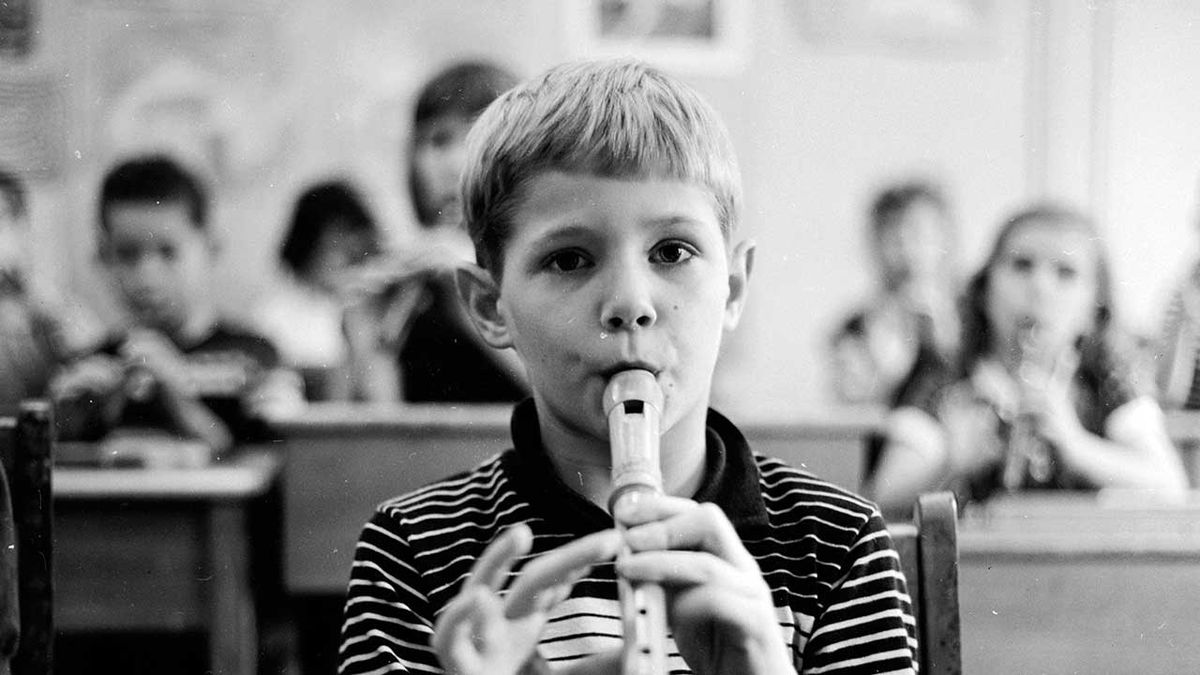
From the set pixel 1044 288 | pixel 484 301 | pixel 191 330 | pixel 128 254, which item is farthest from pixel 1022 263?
pixel 128 254

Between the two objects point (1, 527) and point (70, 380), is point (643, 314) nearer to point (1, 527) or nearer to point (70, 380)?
point (1, 527)

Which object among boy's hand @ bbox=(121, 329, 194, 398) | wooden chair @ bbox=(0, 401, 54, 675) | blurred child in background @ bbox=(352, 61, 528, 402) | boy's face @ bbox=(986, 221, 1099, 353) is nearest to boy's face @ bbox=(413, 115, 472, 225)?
blurred child in background @ bbox=(352, 61, 528, 402)

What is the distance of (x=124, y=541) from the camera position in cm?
177

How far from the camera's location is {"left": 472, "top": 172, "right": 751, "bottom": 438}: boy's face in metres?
0.63

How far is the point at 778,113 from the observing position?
3141mm

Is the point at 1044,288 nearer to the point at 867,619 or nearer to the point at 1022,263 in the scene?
the point at 1022,263

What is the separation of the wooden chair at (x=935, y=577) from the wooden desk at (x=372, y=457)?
1113mm

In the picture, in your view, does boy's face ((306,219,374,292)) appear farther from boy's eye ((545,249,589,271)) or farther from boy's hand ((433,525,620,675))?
boy's hand ((433,525,620,675))

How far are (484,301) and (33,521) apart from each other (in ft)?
1.19

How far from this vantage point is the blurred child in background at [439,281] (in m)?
2.16

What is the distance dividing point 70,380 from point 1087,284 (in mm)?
2253

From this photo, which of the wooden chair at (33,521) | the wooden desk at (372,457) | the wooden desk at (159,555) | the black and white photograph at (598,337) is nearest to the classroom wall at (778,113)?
the black and white photograph at (598,337)

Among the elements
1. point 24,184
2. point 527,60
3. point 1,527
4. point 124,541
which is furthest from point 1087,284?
point 24,184

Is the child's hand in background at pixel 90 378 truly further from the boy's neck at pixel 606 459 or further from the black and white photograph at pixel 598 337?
the boy's neck at pixel 606 459
